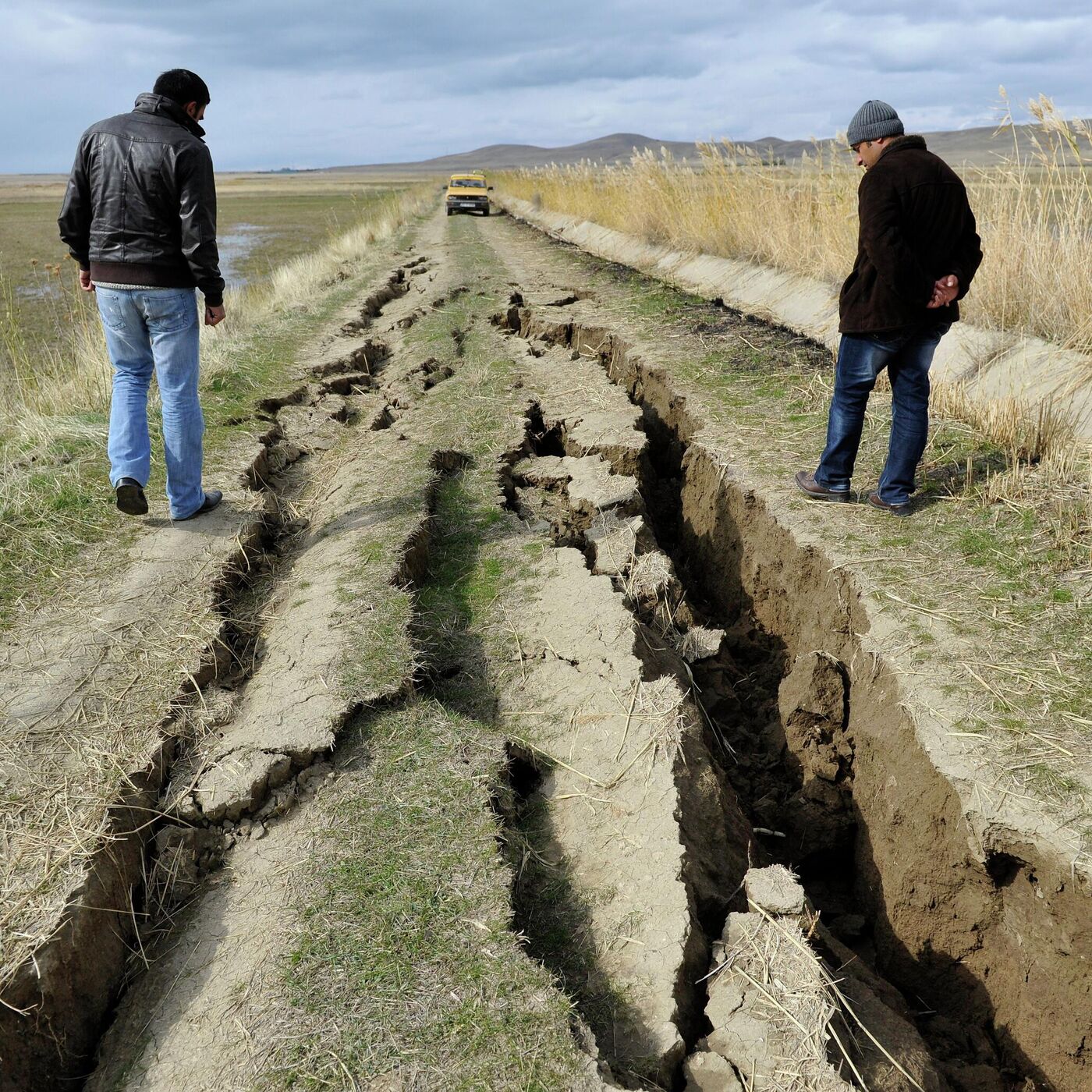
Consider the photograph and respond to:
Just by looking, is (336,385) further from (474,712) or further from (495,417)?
(474,712)

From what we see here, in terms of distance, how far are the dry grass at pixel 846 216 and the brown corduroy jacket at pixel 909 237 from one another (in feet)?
5.80

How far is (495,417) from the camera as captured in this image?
579 centimetres

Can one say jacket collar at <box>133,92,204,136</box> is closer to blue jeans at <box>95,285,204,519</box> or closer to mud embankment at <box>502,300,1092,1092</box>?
blue jeans at <box>95,285,204,519</box>

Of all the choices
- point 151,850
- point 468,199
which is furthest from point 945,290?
point 468,199

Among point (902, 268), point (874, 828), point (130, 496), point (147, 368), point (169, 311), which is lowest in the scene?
point (874, 828)

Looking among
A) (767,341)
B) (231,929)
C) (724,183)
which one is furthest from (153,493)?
(724,183)

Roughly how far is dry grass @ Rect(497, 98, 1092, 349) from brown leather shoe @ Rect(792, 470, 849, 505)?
1.94 m

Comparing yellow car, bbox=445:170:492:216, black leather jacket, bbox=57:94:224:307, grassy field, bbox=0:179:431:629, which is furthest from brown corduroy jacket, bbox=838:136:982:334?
yellow car, bbox=445:170:492:216

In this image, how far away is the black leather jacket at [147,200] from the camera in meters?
3.74

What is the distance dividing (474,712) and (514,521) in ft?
4.90

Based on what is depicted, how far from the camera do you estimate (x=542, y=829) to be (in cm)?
268

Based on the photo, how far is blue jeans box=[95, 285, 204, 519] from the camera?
3.94 m

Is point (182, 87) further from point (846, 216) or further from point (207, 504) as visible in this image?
point (846, 216)

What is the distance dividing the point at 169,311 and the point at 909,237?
3199 millimetres
